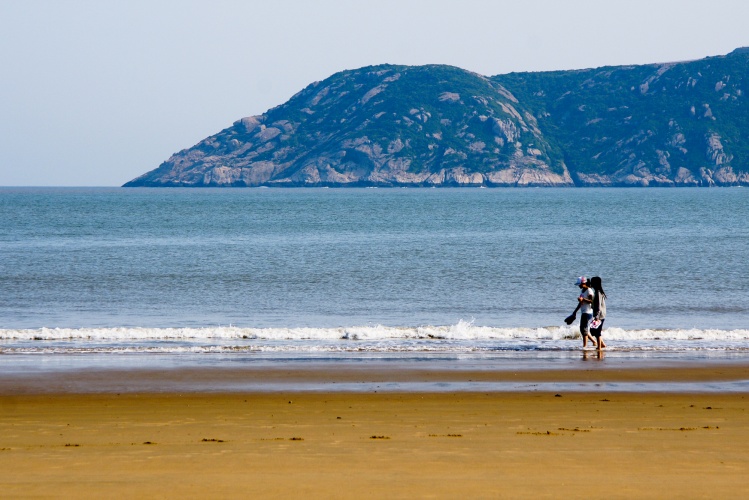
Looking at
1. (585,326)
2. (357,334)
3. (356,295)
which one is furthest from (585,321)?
(356,295)

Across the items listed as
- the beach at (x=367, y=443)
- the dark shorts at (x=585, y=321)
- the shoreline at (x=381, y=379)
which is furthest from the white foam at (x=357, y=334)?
the beach at (x=367, y=443)

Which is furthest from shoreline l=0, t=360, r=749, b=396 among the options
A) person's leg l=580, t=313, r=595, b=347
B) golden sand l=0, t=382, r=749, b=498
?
person's leg l=580, t=313, r=595, b=347

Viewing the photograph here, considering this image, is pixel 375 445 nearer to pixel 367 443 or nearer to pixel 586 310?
pixel 367 443

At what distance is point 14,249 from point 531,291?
114 feet

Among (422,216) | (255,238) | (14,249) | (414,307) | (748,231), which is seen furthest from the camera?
(422,216)

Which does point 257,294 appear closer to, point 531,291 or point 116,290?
point 116,290

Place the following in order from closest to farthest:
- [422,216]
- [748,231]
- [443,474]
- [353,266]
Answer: [443,474], [353,266], [748,231], [422,216]

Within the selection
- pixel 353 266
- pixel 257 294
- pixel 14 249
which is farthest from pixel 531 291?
pixel 14 249

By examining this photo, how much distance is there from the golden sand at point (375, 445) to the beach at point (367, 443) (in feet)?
0.07

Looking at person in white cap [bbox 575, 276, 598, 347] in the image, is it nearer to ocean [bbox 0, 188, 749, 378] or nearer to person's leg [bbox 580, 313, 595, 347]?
person's leg [bbox 580, 313, 595, 347]

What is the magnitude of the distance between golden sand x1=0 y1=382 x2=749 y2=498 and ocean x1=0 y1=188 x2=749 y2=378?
15.0 feet

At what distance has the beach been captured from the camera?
7859 mm

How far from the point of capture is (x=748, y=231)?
74.5m

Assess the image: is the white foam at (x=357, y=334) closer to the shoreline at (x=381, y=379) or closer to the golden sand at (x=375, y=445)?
the shoreline at (x=381, y=379)
